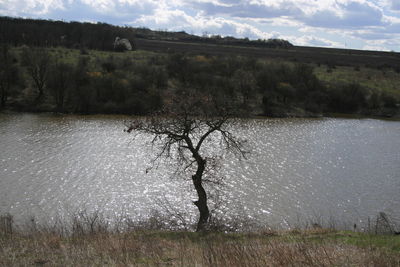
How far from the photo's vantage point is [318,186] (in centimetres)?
2545

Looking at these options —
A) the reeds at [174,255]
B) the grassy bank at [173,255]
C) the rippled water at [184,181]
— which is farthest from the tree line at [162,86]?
the grassy bank at [173,255]

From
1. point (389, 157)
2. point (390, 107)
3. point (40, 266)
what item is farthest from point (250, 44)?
point (40, 266)

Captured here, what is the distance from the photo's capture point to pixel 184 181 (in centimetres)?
2567

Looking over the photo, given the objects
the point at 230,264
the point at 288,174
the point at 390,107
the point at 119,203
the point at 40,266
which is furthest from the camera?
the point at 390,107

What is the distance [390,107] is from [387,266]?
6279 cm

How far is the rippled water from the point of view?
21.3 meters

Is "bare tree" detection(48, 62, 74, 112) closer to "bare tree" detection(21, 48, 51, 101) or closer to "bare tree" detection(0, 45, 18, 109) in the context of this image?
"bare tree" detection(21, 48, 51, 101)

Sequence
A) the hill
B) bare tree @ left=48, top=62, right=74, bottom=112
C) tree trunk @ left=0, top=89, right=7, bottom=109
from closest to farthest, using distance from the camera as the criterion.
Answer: tree trunk @ left=0, top=89, right=7, bottom=109, the hill, bare tree @ left=48, top=62, right=74, bottom=112

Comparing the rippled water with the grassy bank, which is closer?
the grassy bank

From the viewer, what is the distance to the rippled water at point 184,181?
21.3 m

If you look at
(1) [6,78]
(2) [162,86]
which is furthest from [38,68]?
(2) [162,86]

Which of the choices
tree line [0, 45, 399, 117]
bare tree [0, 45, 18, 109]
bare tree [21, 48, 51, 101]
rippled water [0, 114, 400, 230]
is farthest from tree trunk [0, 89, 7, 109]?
rippled water [0, 114, 400, 230]

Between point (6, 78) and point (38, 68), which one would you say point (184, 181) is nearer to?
point (6, 78)

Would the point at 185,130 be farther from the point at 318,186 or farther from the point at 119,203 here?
the point at 318,186
